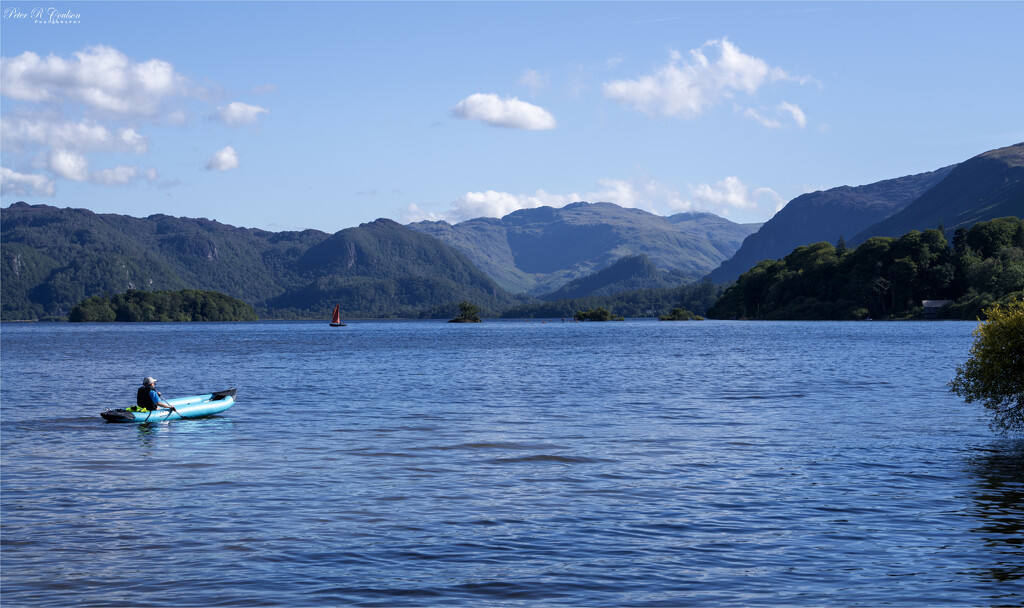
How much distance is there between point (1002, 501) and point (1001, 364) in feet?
33.6

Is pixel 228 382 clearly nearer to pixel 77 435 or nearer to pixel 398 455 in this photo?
pixel 77 435

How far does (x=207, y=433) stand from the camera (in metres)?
39.9

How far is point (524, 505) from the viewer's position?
22562 millimetres

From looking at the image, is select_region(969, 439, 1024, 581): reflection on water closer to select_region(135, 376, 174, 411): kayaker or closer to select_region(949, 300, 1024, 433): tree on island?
select_region(949, 300, 1024, 433): tree on island

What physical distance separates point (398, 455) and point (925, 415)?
2481 cm

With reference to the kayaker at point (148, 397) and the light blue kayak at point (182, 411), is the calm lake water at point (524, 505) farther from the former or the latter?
the kayaker at point (148, 397)

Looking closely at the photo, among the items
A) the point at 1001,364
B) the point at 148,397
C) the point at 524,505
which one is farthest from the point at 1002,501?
the point at 148,397

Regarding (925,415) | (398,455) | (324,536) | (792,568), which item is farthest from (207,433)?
(925,415)

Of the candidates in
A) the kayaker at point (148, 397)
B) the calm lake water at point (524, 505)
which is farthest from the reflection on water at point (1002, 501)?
the kayaker at point (148, 397)

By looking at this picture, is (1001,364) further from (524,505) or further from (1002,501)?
(524,505)

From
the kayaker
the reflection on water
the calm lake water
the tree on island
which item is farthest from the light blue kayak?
the reflection on water

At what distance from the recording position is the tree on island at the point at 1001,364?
30219mm

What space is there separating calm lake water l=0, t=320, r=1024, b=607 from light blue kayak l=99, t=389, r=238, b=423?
691 millimetres

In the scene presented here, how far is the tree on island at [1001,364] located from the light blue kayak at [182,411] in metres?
35.4
